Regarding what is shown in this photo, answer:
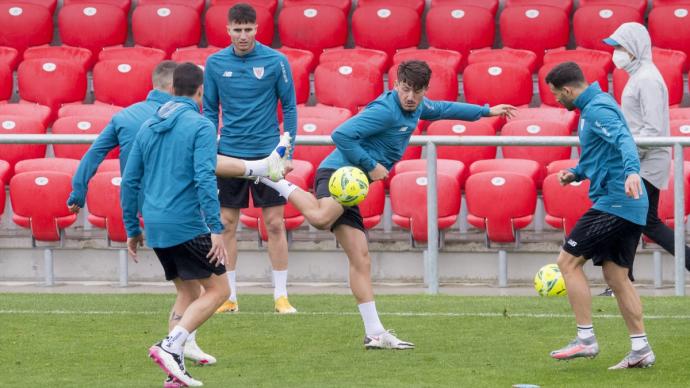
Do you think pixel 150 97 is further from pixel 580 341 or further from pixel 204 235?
pixel 580 341

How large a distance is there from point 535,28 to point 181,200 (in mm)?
8073

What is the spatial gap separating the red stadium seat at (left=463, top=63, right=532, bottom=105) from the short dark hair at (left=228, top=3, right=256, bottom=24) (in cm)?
426

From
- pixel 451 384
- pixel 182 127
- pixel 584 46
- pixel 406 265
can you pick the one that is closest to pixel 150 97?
pixel 182 127

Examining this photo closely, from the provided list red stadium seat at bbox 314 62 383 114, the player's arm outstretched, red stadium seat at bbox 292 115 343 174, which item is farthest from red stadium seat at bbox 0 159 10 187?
the player's arm outstretched

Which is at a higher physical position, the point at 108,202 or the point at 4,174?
the point at 4,174

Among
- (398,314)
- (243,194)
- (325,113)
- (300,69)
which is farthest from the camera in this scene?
(300,69)

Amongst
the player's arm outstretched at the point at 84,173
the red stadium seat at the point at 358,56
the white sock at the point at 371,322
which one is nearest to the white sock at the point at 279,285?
the white sock at the point at 371,322

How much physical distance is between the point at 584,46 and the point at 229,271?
5.70 m

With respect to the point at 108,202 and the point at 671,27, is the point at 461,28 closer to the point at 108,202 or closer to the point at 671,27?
the point at 671,27

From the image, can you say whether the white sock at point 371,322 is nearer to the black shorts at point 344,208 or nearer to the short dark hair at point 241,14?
the black shorts at point 344,208

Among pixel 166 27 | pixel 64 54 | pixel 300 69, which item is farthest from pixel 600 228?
pixel 64 54

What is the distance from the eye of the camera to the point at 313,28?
15453mm

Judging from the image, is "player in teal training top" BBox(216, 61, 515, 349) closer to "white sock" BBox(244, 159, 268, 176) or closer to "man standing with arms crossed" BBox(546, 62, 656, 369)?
"white sock" BBox(244, 159, 268, 176)

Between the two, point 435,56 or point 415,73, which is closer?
point 415,73
